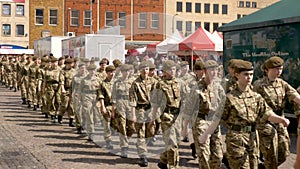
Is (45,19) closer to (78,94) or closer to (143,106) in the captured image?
(78,94)

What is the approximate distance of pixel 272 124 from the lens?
292 inches

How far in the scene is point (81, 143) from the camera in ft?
36.6

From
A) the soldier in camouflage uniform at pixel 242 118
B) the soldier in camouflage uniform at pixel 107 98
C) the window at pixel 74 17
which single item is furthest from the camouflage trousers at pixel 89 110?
the window at pixel 74 17

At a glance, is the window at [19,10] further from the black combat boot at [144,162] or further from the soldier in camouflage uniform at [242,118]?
the soldier in camouflage uniform at [242,118]

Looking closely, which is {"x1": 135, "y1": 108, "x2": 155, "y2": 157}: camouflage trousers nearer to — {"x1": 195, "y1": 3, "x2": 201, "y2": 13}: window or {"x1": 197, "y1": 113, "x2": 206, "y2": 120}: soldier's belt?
{"x1": 197, "y1": 113, "x2": 206, "y2": 120}: soldier's belt

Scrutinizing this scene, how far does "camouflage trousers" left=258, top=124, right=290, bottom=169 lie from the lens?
7.27m

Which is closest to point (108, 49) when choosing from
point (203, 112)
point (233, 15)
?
point (203, 112)

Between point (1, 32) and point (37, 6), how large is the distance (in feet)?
16.5

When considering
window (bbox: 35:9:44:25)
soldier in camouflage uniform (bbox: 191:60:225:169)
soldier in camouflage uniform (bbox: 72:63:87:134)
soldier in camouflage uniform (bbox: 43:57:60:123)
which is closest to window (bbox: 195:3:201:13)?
window (bbox: 35:9:44:25)

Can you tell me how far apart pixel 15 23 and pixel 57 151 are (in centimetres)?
4662

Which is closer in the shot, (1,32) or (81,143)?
(81,143)

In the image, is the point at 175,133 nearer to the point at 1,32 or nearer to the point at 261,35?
the point at 261,35

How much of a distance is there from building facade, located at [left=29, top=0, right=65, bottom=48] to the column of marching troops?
4356cm

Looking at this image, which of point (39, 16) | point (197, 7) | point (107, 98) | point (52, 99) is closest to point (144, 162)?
point (107, 98)
